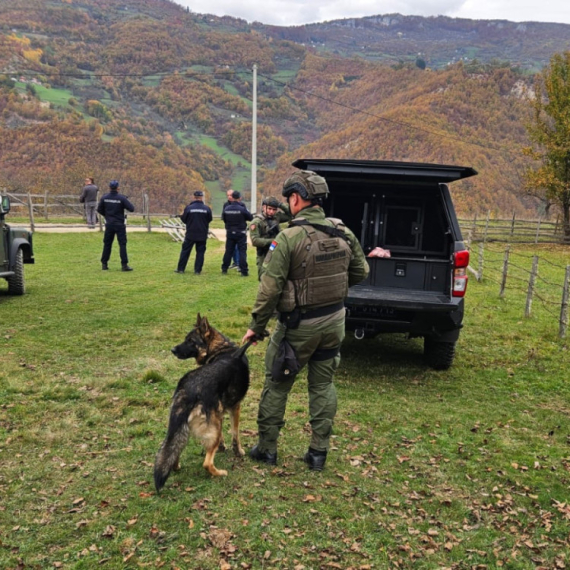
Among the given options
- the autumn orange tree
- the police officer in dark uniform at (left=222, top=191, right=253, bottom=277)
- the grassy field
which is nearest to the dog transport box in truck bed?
the grassy field

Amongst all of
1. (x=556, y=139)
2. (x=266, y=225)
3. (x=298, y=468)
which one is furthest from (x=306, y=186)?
(x=556, y=139)

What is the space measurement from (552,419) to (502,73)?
8521cm

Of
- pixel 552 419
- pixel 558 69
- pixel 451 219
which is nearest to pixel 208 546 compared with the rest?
pixel 552 419

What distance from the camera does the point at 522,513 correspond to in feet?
11.1

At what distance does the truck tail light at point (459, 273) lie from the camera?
5.54m

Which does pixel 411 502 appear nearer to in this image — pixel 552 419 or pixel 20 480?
pixel 552 419

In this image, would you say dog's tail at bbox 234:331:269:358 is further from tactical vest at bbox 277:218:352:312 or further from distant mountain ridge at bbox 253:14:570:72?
distant mountain ridge at bbox 253:14:570:72

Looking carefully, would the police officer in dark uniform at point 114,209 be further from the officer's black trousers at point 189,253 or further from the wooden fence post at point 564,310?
the wooden fence post at point 564,310

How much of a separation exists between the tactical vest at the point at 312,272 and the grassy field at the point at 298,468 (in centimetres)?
125

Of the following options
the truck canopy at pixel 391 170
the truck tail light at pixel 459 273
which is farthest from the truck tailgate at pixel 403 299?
the truck canopy at pixel 391 170

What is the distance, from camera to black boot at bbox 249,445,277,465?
388 cm

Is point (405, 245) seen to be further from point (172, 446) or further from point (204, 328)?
point (172, 446)

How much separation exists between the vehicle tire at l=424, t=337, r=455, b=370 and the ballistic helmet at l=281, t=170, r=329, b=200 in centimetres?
319

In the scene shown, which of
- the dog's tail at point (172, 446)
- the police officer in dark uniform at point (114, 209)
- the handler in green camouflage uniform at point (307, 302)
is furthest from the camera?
the police officer in dark uniform at point (114, 209)
